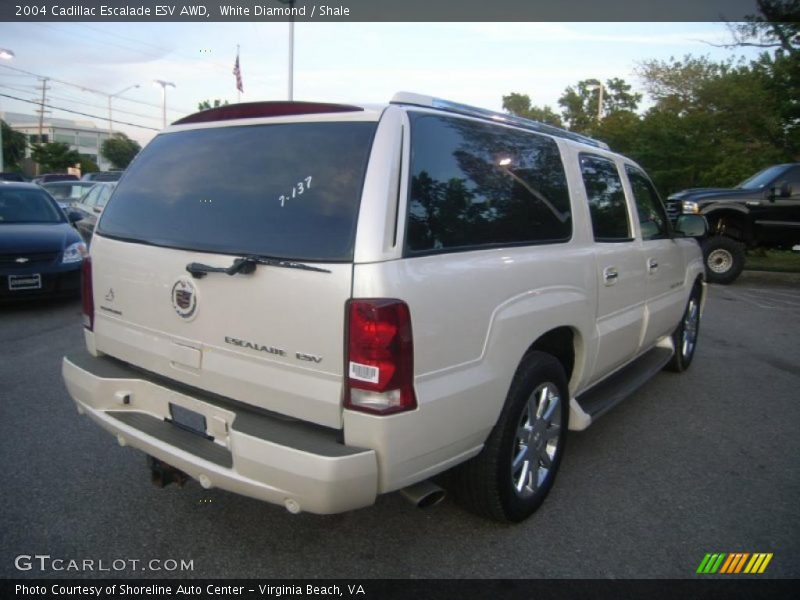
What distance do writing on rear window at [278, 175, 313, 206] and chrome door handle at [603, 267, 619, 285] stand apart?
193 centimetres

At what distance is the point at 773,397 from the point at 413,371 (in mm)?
4192

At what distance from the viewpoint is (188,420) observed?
250 centimetres

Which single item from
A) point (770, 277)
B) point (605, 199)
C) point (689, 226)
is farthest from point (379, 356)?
point (770, 277)

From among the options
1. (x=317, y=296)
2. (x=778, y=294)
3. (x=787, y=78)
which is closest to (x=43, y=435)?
(x=317, y=296)

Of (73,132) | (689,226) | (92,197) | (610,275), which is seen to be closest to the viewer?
(610,275)

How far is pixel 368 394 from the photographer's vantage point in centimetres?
211

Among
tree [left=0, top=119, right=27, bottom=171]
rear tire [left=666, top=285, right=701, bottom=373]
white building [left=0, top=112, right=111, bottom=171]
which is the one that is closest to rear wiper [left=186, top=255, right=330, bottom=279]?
rear tire [left=666, top=285, right=701, bottom=373]

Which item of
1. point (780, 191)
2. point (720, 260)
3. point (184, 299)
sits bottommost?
point (720, 260)

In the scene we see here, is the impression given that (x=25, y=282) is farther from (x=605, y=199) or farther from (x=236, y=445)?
(x=605, y=199)

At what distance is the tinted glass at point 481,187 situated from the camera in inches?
93.2

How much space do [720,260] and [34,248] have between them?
1133 cm

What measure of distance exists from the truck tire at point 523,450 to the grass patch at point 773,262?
1141cm

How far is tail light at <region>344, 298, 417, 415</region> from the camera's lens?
81.2 inches
